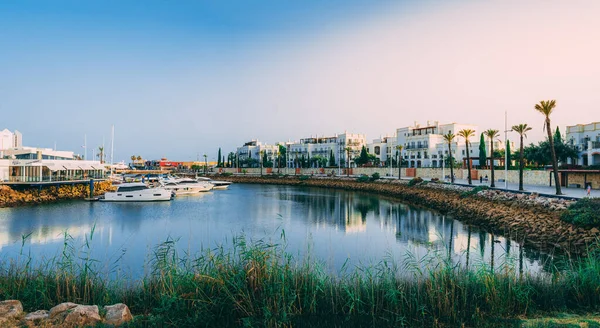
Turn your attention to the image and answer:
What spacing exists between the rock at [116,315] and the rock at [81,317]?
13 cm

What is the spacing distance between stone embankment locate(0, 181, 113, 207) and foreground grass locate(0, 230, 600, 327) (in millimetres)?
28413

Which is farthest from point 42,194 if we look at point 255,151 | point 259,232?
point 255,151

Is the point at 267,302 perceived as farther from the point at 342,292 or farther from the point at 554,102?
the point at 554,102

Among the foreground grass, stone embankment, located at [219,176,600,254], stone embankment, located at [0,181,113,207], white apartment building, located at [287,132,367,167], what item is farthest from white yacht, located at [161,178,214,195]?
the foreground grass

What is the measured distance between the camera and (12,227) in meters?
19.3

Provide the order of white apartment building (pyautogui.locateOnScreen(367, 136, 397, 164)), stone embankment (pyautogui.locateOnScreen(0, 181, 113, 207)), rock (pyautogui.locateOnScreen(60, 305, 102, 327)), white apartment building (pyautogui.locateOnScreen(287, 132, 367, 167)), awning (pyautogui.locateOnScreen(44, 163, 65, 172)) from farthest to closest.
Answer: white apartment building (pyautogui.locateOnScreen(287, 132, 367, 167)) → white apartment building (pyautogui.locateOnScreen(367, 136, 397, 164)) → awning (pyautogui.locateOnScreen(44, 163, 65, 172)) → stone embankment (pyautogui.locateOnScreen(0, 181, 113, 207)) → rock (pyautogui.locateOnScreen(60, 305, 102, 327))

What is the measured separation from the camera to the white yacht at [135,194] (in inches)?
1320

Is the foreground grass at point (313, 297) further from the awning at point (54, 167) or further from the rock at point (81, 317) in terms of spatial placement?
the awning at point (54, 167)

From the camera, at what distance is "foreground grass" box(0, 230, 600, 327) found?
5352mm

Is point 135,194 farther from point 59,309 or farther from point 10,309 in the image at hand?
point 59,309

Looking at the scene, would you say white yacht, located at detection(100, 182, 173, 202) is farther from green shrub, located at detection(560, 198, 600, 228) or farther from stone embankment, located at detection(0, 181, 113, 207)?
green shrub, located at detection(560, 198, 600, 228)

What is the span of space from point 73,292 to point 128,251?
828 centimetres

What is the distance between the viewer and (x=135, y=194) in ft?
112

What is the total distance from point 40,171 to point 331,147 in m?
65.8
